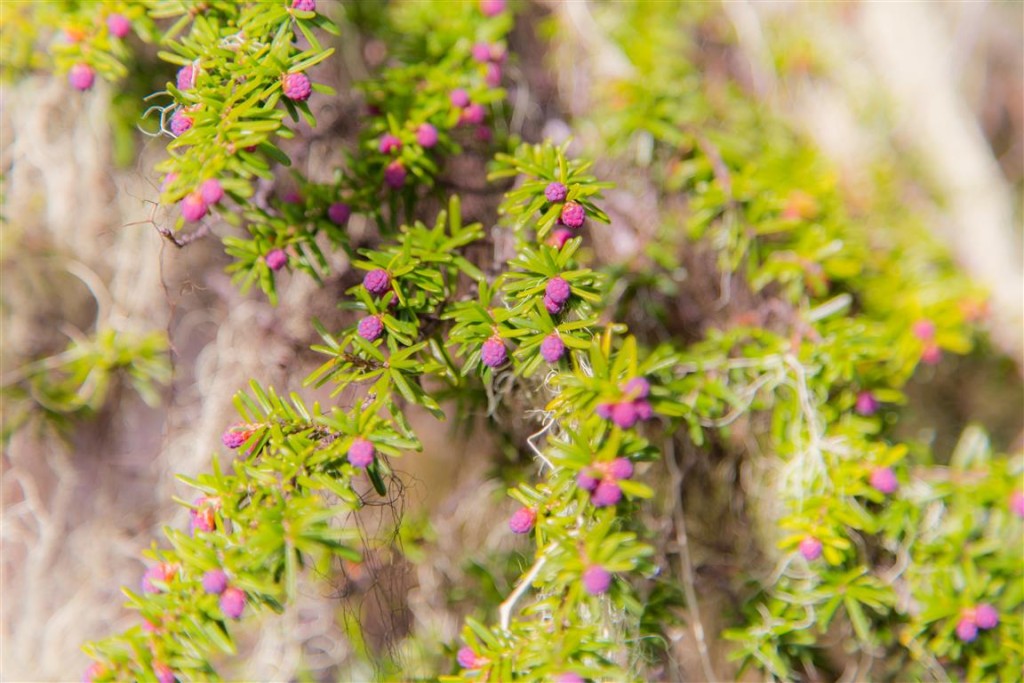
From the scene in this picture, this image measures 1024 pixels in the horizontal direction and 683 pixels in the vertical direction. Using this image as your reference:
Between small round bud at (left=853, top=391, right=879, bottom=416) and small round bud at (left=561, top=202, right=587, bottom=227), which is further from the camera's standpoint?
small round bud at (left=853, top=391, right=879, bottom=416)

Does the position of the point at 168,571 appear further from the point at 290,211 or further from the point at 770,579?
the point at 770,579

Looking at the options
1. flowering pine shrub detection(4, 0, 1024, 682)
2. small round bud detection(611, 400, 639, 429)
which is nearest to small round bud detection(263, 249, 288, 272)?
flowering pine shrub detection(4, 0, 1024, 682)

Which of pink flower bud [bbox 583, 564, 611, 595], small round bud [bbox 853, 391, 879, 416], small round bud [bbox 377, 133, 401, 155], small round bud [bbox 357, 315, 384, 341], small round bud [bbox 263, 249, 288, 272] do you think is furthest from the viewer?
small round bud [bbox 853, 391, 879, 416]

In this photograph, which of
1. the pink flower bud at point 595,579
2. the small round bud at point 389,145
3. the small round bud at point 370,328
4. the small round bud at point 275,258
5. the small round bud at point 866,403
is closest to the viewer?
the pink flower bud at point 595,579

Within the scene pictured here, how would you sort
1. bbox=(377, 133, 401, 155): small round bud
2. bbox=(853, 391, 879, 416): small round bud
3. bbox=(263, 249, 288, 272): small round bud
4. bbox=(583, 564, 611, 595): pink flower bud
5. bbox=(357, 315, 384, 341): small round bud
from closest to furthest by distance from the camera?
bbox=(583, 564, 611, 595): pink flower bud
bbox=(357, 315, 384, 341): small round bud
bbox=(263, 249, 288, 272): small round bud
bbox=(377, 133, 401, 155): small round bud
bbox=(853, 391, 879, 416): small round bud

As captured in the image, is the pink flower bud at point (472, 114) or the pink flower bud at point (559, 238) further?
the pink flower bud at point (472, 114)

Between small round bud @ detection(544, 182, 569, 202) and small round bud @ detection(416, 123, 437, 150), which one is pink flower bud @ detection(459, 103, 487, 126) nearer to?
small round bud @ detection(416, 123, 437, 150)

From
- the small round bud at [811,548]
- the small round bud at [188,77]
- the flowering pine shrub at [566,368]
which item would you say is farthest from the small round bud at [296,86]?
the small round bud at [811,548]

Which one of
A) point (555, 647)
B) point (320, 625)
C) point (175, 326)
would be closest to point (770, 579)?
point (555, 647)

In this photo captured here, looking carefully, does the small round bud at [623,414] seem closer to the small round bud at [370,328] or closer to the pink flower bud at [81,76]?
the small round bud at [370,328]

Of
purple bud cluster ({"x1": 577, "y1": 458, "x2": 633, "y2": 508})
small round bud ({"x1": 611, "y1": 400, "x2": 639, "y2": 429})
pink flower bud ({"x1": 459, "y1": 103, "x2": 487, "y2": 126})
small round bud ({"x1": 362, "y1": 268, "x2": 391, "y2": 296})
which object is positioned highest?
pink flower bud ({"x1": 459, "y1": 103, "x2": 487, "y2": 126})

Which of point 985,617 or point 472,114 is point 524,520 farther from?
point 985,617
